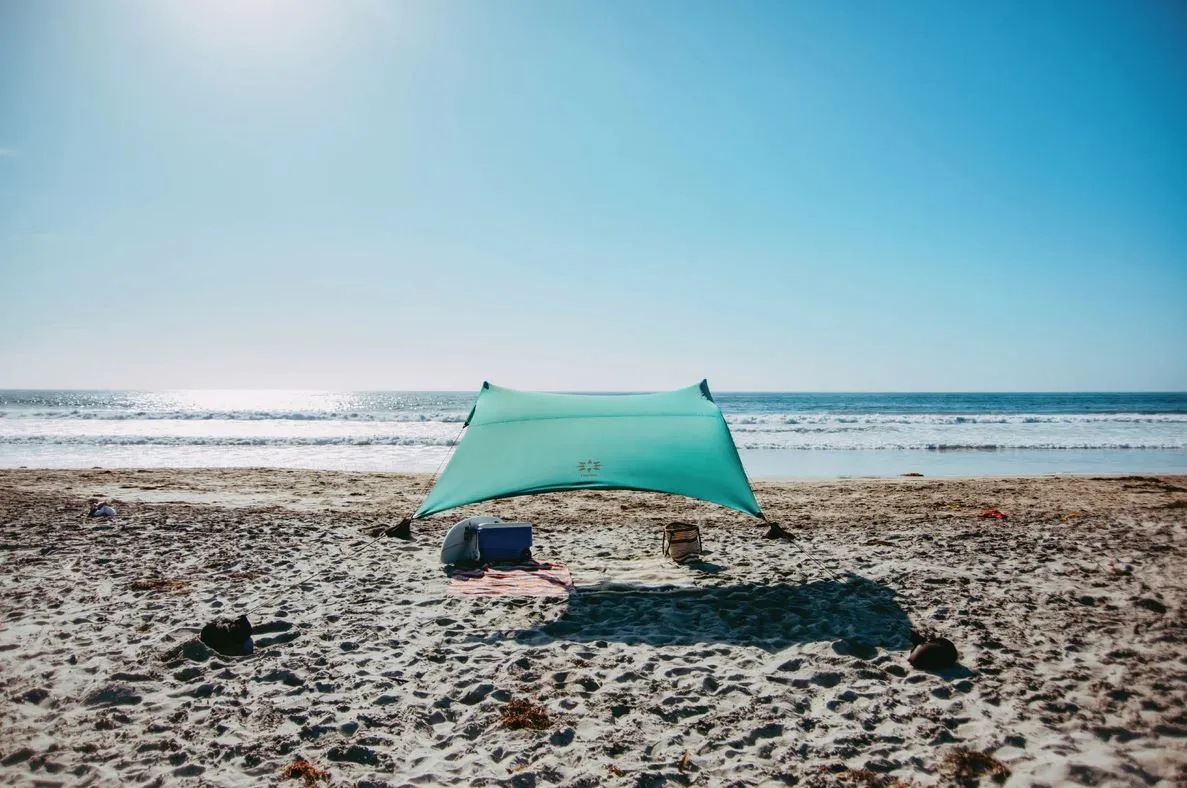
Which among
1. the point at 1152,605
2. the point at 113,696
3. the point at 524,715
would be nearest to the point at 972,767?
the point at 524,715

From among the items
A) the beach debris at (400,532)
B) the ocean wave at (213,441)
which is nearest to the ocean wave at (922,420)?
the ocean wave at (213,441)

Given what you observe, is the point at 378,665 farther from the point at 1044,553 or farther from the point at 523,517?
the point at 1044,553

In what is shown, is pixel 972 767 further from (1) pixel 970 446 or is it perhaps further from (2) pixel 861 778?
(1) pixel 970 446

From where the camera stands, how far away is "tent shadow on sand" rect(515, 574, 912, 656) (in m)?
5.43

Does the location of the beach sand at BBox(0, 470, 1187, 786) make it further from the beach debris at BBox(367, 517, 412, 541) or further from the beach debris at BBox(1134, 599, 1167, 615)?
the beach debris at BBox(367, 517, 412, 541)

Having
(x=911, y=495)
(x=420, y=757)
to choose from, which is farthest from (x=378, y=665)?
(x=911, y=495)

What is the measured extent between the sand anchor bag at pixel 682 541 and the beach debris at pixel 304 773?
15.8 feet

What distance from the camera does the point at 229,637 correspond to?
199 inches

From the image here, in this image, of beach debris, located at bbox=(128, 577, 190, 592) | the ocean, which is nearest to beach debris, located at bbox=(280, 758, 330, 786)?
beach debris, located at bbox=(128, 577, 190, 592)

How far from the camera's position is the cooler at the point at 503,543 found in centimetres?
753

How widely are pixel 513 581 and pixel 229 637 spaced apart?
270cm

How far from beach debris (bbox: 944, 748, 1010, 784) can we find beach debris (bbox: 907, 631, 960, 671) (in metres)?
1.09

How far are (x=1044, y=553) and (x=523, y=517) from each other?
6984 millimetres

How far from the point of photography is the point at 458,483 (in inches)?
289
